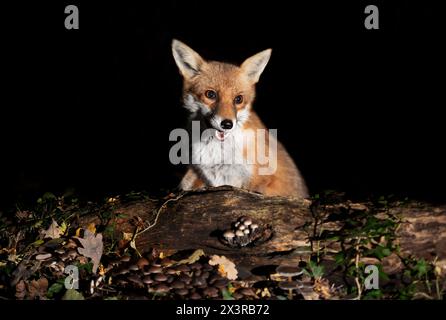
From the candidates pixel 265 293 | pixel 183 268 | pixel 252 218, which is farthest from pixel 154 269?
pixel 252 218

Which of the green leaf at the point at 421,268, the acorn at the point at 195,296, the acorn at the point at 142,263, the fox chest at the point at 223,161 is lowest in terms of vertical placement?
→ the acorn at the point at 195,296

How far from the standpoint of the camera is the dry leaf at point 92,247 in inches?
143

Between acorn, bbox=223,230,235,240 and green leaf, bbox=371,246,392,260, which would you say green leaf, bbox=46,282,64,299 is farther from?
green leaf, bbox=371,246,392,260

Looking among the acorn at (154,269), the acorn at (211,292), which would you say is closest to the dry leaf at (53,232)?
the acorn at (154,269)

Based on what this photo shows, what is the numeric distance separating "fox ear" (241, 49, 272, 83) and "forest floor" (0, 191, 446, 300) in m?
2.12

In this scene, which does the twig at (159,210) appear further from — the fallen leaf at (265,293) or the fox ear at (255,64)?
the fox ear at (255,64)

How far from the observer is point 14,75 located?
356 inches

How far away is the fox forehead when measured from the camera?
17.1ft

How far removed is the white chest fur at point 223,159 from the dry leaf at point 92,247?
1.90 meters

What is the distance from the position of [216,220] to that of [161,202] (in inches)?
26.0

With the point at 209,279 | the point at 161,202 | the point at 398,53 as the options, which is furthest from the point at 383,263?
the point at 398,53

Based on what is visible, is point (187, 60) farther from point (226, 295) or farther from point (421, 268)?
point (421, 268)

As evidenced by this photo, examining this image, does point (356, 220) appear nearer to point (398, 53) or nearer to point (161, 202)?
point (161, 202)

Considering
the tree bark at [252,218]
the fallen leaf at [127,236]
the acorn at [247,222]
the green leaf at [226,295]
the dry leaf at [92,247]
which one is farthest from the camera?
the fallen leaf at [127,236]
